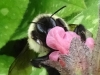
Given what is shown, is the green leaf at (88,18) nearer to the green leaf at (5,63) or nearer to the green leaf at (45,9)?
the green leaf at (45,9)

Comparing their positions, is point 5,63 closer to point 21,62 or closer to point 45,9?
point 45,9

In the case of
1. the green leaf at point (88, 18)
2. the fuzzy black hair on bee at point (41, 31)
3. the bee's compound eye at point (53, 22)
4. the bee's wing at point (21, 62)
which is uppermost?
the bee's compound eye at point (53, 22)

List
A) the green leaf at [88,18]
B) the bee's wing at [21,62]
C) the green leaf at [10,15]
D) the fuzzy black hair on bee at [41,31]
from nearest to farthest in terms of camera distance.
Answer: the fuzzy black hair on bee at [41,31]
the bee's wing at [21,62]
the green leaf at [10,15]
the green leaf at [88,18]

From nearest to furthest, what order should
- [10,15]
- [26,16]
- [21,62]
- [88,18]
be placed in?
[21,62]
[10,15]
[88,18]
[26,16]

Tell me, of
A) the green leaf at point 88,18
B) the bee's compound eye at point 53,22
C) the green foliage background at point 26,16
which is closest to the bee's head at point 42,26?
the bee's compound eye at point 53,22

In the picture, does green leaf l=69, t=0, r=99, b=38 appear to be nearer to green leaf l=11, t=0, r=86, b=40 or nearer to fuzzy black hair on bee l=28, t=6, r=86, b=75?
green leaf l=11, t=0, r=86, b=40

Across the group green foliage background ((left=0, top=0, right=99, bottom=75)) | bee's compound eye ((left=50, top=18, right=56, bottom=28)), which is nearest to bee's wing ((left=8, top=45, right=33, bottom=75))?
green foliage background ((left=0, top=0, right=99, bottom=75))

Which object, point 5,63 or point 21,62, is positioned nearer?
point 21,62

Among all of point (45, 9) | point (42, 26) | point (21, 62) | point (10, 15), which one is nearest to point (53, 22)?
point (42, 26)
